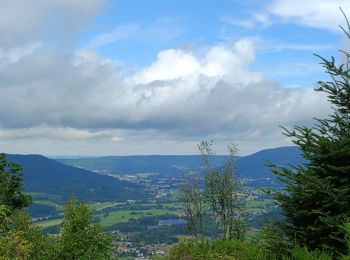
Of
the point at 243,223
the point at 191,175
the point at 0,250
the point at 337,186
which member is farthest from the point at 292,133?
the point at 191,175

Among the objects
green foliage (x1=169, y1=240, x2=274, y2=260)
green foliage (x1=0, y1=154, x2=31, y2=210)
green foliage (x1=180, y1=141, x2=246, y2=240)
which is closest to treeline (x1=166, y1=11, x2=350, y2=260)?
green foliage (x1=169, y1=240, x2=274, y2=260)

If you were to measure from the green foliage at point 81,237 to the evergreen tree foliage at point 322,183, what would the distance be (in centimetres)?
3348

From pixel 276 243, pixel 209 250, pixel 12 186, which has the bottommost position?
pixel 209 250

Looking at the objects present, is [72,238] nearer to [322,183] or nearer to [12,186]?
[12,186]

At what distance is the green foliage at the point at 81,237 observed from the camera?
42.9 m

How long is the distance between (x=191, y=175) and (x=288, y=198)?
1462 inches

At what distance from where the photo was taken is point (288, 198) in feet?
40.8

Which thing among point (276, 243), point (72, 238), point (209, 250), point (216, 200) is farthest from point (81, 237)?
point (276, 243)

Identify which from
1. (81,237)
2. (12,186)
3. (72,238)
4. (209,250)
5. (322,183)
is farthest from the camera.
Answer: (12,186)

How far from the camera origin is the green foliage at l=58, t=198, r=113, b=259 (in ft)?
141

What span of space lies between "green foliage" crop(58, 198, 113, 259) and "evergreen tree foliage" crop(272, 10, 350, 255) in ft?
110

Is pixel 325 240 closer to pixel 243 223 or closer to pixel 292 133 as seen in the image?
pixel 292 133

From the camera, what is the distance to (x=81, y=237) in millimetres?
43625

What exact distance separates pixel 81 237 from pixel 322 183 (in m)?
35.8
